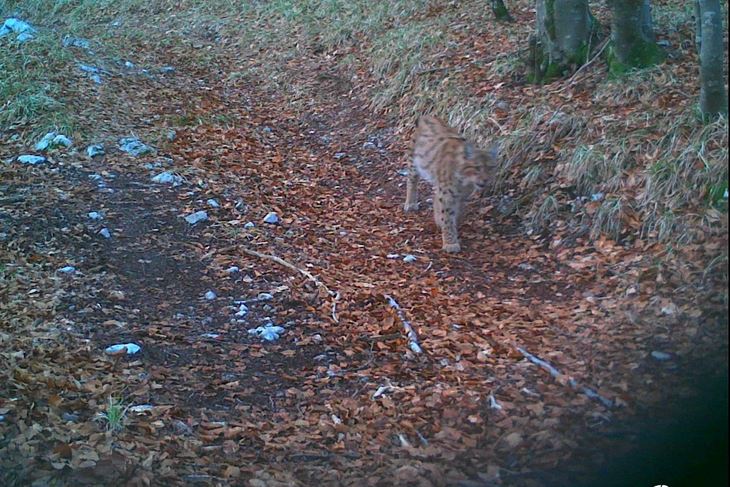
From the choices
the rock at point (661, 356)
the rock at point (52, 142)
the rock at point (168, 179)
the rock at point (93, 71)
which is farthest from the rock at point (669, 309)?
the rock at point (93, 71)

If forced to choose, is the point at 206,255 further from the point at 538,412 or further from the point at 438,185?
the point at 538,412

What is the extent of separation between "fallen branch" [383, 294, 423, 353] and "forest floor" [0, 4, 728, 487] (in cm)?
5

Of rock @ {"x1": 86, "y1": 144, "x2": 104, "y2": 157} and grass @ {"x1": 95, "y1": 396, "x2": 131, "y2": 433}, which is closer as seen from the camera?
grass @ {"x1": 95, "y1": 396, "x2": 131, "y2": 433}

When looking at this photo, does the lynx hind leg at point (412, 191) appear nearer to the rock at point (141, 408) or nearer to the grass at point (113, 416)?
the rock at point (141, 408)

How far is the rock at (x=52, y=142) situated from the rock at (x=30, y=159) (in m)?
0.25

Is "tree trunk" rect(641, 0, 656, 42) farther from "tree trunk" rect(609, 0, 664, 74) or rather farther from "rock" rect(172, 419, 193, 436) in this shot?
"rock" rect(172, 419, 193, 436)

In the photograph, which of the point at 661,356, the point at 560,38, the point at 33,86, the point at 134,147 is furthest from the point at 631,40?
the point at 33,86

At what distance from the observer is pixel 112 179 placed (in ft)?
27.7

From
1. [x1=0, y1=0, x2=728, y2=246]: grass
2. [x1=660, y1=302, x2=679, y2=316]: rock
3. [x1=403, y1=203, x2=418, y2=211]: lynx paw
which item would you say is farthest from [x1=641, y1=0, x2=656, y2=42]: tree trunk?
[x1=660, y1=302, x2=679, y2=316]: rock

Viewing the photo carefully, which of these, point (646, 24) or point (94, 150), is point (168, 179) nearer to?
point (94, 150)

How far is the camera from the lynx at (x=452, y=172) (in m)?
7.23

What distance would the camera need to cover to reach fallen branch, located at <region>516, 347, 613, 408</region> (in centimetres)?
460

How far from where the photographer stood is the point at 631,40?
27.0 feet

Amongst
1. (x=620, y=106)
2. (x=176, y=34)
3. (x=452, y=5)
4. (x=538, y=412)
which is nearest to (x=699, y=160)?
(x=620, y=106)
